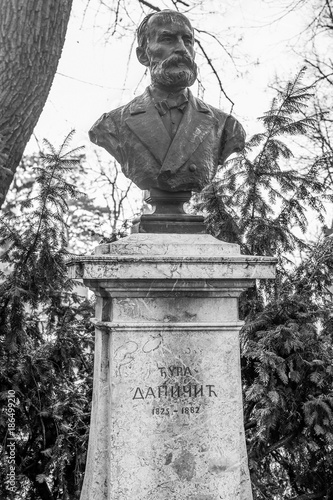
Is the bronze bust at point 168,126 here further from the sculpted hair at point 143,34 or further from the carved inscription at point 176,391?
the carved inscription at point 176,391

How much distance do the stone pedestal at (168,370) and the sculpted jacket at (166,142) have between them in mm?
357

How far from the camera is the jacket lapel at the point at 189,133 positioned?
325 cm

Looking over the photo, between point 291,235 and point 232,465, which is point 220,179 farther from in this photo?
point 232,465

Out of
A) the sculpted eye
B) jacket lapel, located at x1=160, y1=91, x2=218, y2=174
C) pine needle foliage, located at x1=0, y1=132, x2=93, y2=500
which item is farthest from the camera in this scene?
pine needle foliage, located at x1=0, y1=132, x2=93, y2=500

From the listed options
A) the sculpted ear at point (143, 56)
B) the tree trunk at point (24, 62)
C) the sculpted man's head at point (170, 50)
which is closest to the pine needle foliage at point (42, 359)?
the tree trunk at point (24, 62)

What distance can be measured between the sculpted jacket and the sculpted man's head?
15 cm

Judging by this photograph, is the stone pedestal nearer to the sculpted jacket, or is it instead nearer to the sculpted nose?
the sculpted jacket

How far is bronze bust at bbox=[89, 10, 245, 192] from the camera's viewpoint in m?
3.29

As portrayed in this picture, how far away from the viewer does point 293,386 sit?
4219mm

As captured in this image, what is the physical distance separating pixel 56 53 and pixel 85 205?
6.93 m

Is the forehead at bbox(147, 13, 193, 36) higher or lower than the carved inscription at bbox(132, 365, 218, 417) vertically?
higher

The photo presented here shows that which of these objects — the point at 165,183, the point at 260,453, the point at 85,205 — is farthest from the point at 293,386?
the point at 85,205

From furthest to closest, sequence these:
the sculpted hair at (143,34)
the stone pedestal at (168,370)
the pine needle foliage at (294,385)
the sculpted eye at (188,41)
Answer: the pine needle foliage at (294,385)
the sculpted hair at (143,34)
the sculpted eye at (188,41)
the stone pedestal at (168,370)

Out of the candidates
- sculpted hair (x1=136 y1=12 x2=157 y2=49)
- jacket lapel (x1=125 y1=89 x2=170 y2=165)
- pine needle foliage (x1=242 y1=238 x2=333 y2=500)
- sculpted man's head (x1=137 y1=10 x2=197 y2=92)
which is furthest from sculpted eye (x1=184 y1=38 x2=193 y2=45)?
pine needle foliage (x1=242 y1=238 x2=333 y2=500)
